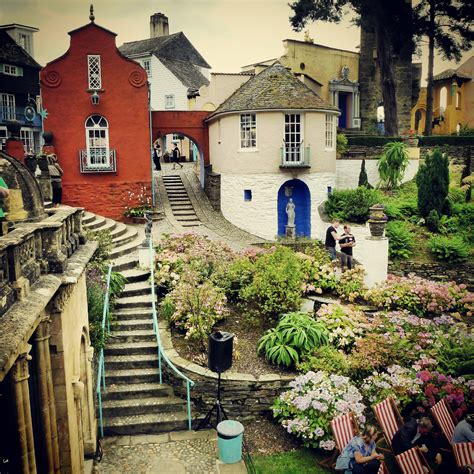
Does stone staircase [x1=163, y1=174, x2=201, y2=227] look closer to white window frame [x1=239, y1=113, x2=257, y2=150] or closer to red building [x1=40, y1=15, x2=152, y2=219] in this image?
red building [x1=40, y1=15, x2=152, y2=219]

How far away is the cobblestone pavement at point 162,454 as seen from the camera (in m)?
8.55

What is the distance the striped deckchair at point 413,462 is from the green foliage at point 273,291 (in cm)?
443

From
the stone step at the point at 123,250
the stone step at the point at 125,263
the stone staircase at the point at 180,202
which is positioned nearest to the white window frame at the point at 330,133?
the stone staircase at the point at 180,202

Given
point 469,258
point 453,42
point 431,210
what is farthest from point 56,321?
point 453,42

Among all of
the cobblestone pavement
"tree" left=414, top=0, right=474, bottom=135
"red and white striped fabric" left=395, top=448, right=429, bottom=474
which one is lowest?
the cobblestone pavement

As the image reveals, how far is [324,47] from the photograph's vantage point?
32.5 metres

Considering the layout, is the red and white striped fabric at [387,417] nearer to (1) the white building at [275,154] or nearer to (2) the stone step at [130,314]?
(2) the stone step at [130,314]

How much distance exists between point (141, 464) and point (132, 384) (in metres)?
2.08

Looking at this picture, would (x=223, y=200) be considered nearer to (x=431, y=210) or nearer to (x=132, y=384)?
(x=431, y=210)

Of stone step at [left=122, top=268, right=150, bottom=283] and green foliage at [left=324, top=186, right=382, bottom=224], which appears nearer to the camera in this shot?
stone step at [left=122, top=268, right=150, bottom=283]

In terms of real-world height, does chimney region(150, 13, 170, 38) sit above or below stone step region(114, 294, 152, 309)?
above

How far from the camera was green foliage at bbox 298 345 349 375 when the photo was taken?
10055mm

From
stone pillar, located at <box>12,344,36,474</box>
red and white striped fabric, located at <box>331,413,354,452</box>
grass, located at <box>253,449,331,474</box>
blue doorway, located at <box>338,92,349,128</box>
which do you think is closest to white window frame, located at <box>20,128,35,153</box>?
blue doorway, located at <box>338,92,349,128</box>

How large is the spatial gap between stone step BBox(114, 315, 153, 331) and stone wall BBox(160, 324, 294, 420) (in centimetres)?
196
